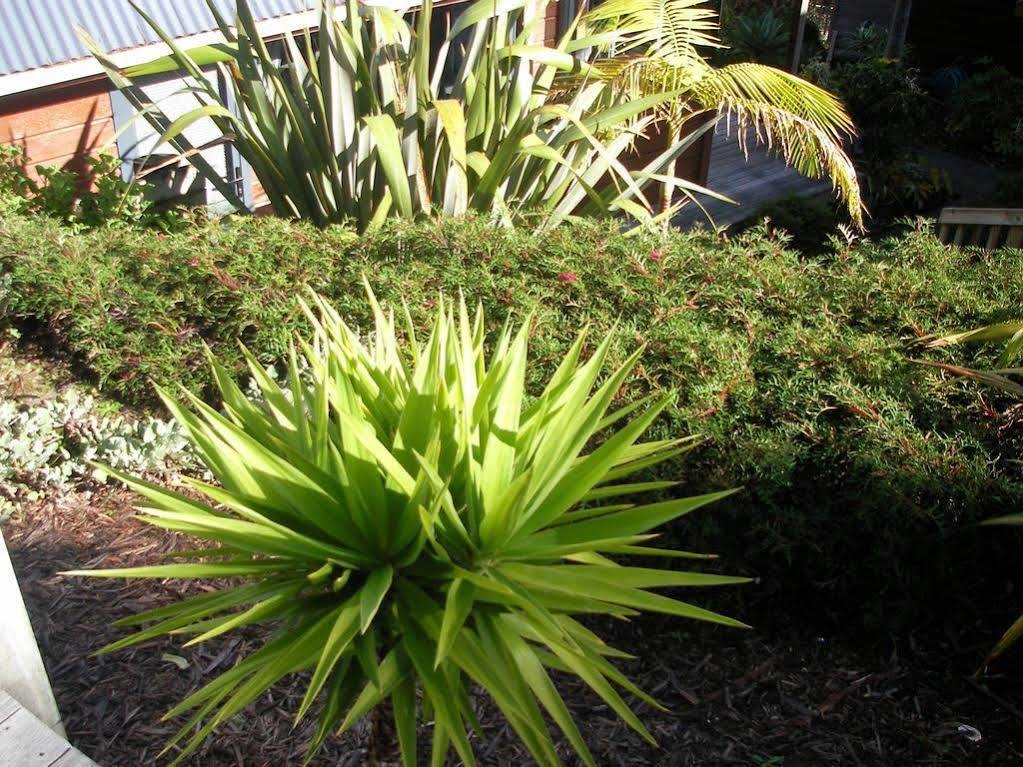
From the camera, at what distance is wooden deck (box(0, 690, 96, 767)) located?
225 centimetres

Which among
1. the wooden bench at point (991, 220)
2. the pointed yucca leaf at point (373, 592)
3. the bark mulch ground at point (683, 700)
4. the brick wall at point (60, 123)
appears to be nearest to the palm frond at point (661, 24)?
the wooden bench at point (991, 220)

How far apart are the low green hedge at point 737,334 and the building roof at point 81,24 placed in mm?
1160

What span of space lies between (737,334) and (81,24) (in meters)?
4.15

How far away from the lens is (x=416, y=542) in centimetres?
210

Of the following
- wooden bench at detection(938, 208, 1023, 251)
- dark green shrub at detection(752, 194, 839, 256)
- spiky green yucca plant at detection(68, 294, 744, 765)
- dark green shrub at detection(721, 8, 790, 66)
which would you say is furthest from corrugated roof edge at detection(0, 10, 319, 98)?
dark green shrub at detection(721, 8, 790, 66)

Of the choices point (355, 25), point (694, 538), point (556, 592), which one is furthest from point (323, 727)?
point (355, 25)

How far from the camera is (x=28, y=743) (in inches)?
90.1

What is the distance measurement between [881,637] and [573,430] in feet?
4.44

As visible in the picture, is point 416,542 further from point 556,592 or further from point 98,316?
point 98,316

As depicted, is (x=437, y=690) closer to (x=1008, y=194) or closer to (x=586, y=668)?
(x=586, y=668)

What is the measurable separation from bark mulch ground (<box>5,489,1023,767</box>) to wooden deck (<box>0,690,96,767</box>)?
1.07ft

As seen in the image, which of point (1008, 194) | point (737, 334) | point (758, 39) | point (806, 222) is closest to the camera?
point (737, 334)

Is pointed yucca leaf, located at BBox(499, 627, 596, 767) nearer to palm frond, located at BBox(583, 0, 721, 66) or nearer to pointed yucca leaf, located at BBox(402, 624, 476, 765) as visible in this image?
pointed yucca leaf, located at BBox(402, 624, 476, 765)

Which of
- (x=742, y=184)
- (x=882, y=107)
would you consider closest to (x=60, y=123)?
(x=742, y=184)
